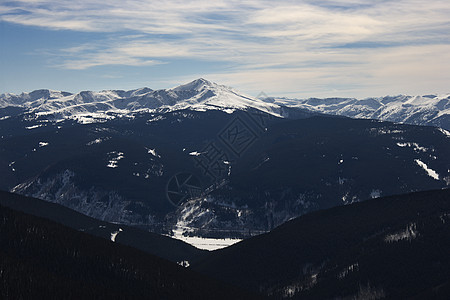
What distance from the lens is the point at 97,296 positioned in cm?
19525

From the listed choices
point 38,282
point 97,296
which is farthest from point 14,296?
point 97,296

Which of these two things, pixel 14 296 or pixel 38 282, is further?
pixel 38 282

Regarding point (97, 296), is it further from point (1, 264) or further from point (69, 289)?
point (1, 264)

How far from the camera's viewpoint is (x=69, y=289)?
19288cm

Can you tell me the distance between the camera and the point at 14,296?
581 ft

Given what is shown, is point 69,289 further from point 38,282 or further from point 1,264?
point 1,264

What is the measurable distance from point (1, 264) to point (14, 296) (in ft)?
76.2

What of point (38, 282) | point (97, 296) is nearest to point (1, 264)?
point (38, 282)

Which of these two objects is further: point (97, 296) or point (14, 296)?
point (97, 296)

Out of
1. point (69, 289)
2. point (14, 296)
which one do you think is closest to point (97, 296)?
point (69, 289)

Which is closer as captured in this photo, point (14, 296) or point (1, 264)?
point (14, 296)

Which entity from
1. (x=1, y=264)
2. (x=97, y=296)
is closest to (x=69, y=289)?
(x=97, y=296)

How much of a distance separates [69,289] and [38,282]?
9705mm

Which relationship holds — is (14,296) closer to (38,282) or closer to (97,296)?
(38,282)
